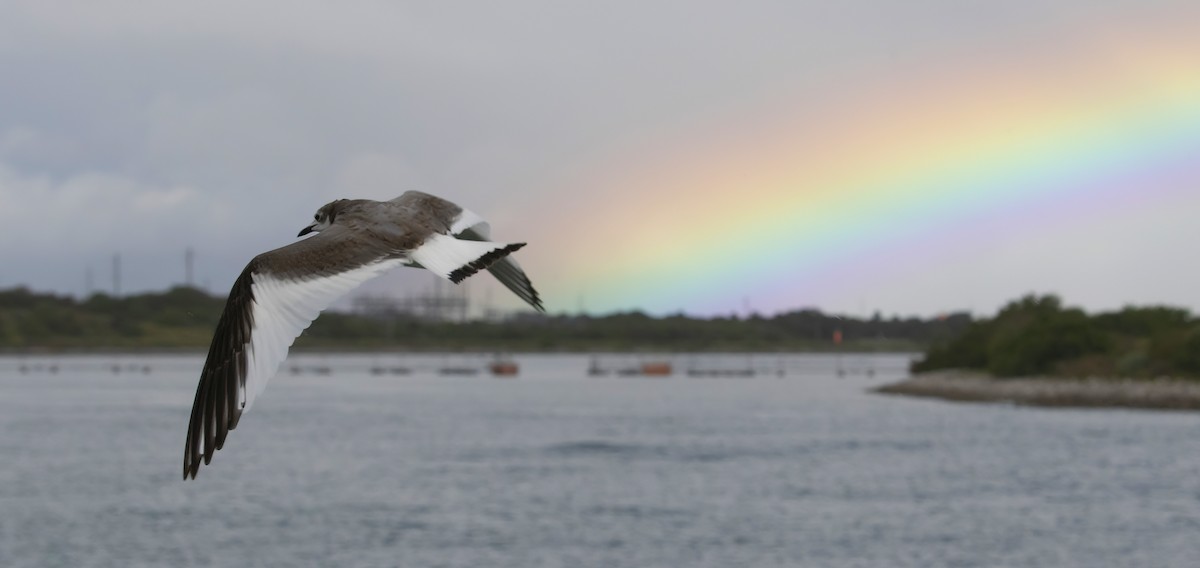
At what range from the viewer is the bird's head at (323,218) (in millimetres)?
6438

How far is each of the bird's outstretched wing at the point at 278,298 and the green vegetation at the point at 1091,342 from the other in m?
128

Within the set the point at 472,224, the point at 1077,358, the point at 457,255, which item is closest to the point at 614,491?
the point at 1077,358

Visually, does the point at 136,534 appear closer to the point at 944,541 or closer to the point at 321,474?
the point at 321,474

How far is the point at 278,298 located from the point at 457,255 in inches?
36.6

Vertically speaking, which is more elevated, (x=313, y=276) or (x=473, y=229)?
(x=473, y=229)

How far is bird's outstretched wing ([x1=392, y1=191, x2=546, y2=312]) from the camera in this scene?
619 cm

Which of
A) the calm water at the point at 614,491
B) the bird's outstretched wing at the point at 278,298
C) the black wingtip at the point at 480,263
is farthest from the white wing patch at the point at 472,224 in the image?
the calm water at the point at 614,491

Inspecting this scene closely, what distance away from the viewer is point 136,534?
6694 centimetres

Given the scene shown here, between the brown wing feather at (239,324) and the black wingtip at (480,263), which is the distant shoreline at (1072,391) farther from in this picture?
the black wingtip at (480,263)

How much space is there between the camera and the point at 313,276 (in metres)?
6.04

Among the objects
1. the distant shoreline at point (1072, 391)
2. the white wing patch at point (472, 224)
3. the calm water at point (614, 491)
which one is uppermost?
the white wing patch at point (472, 224)

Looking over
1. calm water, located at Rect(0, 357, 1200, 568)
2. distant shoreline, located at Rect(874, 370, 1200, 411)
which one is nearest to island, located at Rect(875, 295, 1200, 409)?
distant shoreline, located at Rect(874, 370, 1200, 411)

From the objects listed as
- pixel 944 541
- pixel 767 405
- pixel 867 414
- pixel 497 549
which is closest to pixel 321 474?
pixel 497 549

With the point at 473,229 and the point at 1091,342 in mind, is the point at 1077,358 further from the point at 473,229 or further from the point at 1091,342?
the point at 473,229
